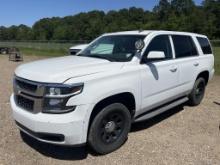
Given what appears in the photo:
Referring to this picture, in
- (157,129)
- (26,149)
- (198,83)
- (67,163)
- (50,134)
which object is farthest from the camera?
(198,83)

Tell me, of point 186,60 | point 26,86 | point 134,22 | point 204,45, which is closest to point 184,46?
point 186,60

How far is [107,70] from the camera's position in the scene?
445 cm

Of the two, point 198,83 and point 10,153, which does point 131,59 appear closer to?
point 10,153

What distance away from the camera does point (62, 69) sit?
14.1 ft

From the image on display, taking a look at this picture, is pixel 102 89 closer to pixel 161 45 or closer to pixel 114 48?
pixel 114 48

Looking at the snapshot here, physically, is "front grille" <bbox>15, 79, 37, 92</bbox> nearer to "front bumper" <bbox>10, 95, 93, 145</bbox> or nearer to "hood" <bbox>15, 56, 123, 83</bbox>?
"hood" <bbox>15, 56, 123, 83</bbox>

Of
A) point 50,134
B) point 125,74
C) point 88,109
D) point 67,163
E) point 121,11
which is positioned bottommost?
point 67,163

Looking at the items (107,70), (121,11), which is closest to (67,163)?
(107,70)

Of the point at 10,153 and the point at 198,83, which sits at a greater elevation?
the point at 198,83

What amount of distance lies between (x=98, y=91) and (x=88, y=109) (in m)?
0.29

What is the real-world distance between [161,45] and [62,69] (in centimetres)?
224

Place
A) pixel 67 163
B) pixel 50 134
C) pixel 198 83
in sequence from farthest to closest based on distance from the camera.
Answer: pixel 198 83, pixel 67 163, pixel 50 134

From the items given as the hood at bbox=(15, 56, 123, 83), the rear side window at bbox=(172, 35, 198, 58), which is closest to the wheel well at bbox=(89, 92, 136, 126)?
the hood at bbox=(15, 56, 123, 83)

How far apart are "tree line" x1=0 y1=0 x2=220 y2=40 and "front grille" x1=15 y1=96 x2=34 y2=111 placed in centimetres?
6429
